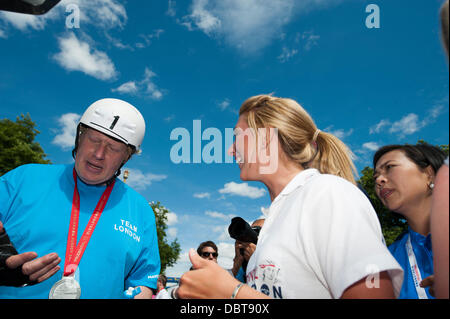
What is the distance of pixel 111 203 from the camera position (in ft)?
12.0

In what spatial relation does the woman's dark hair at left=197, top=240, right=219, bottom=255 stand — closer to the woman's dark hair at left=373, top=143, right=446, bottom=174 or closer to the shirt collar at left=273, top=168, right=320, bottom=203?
the woman's dark hair at left=373, top=143, right=446, bottom=174

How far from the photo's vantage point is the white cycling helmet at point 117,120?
370 cm

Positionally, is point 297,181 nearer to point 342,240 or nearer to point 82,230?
point 342,240

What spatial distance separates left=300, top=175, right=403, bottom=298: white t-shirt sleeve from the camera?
140cm

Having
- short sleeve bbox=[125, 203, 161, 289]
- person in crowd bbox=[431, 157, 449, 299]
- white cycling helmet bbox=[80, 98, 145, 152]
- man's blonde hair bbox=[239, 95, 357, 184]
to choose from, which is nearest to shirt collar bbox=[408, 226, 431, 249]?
man's blonde hair bbox=[239, 95, 357, 184]

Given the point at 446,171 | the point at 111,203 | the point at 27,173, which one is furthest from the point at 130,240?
the point at 446,171

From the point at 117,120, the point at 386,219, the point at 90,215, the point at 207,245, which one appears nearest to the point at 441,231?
the point at 90,215

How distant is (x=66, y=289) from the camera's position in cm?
298

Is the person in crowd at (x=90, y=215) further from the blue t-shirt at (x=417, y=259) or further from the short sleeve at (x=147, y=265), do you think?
the blue t-shirt at (x=417, y=259)

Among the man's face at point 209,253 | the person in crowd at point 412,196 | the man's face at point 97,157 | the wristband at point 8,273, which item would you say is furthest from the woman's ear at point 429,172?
the man's face at point 209,253

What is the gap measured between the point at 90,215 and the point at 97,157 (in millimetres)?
687

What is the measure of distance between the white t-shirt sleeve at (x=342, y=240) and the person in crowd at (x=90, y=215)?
8.17 feet

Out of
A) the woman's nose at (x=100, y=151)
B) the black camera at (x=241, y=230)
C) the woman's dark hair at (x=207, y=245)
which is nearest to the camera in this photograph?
the black camera at (x=241, y=230)
